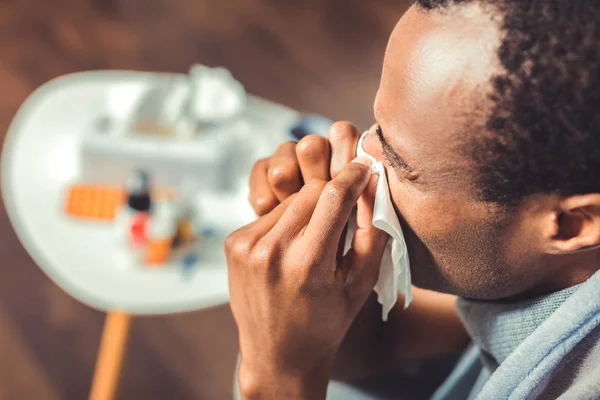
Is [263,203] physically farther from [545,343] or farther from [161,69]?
[161,69]

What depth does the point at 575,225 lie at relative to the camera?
505mm

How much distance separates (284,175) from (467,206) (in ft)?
0.66

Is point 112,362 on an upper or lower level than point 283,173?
lower

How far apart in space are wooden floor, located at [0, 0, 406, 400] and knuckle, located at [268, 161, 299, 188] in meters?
0.92

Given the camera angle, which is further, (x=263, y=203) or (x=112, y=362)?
(x=112, y=362)

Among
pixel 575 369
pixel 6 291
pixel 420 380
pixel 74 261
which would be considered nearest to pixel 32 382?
pixel 6 291

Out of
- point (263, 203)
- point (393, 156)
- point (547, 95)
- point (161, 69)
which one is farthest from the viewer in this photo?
point (161, 69)

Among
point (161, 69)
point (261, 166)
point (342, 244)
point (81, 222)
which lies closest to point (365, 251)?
point (342, 244)

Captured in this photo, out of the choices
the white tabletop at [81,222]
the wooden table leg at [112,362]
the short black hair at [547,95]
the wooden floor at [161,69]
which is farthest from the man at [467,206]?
the wooden floor at [161,69]

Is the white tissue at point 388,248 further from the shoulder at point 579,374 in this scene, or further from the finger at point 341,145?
the shoulder at point 579,374

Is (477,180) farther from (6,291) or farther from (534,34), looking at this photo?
(6,291)

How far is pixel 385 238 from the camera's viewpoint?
607mm

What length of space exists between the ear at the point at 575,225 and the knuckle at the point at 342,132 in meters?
A: 0.22

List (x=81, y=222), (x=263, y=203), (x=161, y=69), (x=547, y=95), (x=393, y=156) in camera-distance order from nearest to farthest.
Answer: (x=547, y=95)
(x=393, y=156)
(x=263, y=203)
(x=81, y=222)
(x=161, y=69)
